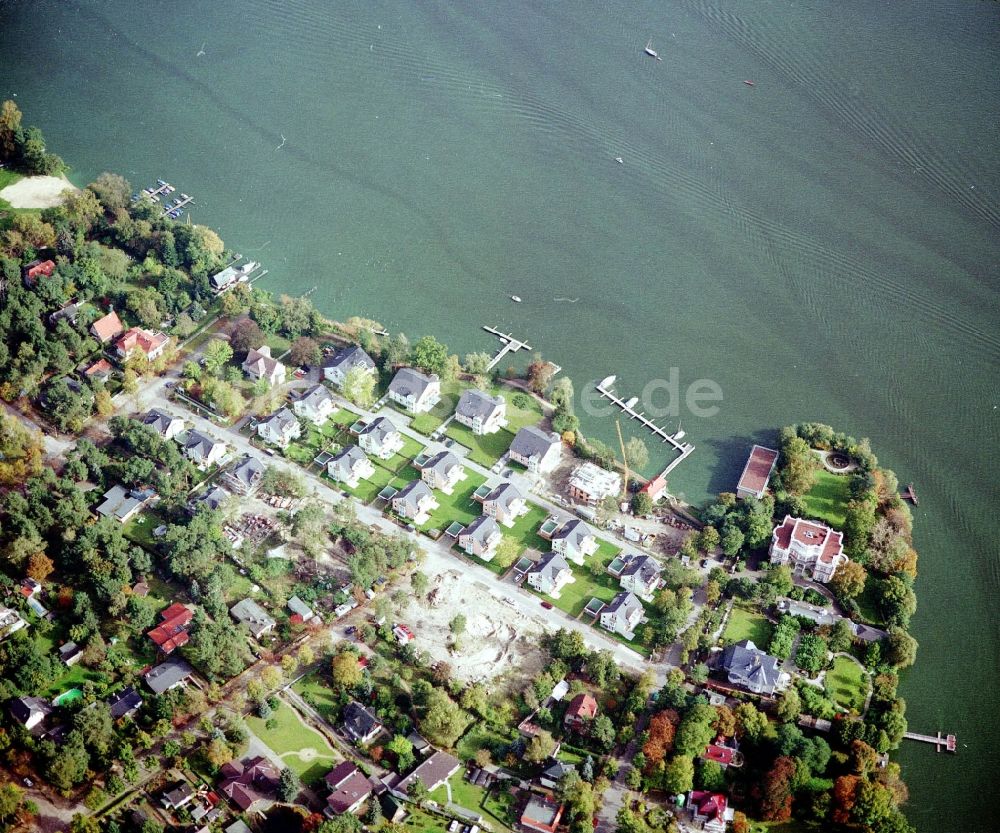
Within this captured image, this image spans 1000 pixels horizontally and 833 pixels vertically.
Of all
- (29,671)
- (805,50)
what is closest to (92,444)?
(29,671)

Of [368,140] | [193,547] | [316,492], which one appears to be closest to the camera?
[193,547]

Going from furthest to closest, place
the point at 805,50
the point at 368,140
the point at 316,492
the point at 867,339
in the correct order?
the point at 805,50 < the point at 368,140 < the point at 867,339 < the point at 316,492

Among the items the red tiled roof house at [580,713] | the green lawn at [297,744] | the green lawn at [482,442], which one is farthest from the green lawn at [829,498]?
the green lawn at [297,744]

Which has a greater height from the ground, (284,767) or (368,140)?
(368,140)

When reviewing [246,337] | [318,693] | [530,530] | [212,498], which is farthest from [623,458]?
[246,337]

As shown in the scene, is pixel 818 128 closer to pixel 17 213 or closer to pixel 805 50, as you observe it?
pixel 805 50

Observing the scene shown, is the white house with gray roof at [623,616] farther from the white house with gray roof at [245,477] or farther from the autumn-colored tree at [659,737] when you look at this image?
the white house with gray roof at [245,477]
